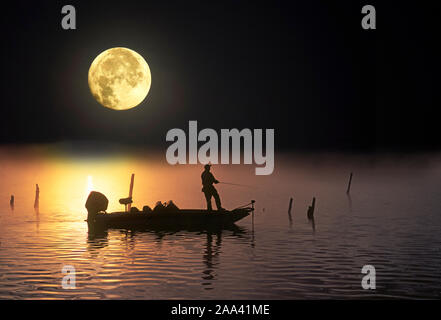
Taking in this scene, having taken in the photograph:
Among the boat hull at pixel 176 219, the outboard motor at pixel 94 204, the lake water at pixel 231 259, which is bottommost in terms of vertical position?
the lake water at pixel 231 259

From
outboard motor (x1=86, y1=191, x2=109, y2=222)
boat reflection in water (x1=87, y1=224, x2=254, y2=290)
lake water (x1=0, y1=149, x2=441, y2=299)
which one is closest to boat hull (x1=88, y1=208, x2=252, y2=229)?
boat reflection in water (x1=87, y1=224, x2=254, y2=290)

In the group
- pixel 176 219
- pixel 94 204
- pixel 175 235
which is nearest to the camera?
pixel 175 235

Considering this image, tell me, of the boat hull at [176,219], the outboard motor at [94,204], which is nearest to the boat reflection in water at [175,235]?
the boat hull at [176,219]

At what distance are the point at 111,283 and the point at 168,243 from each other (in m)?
9.79

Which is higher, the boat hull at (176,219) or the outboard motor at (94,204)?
the outboard motor at (94,204)

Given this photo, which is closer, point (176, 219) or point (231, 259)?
point (231, 259)

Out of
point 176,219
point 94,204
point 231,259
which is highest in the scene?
point 94,204

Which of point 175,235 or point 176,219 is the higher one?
point 176,219

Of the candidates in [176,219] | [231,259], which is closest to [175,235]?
[176,219]

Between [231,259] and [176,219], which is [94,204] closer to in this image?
[176,219]

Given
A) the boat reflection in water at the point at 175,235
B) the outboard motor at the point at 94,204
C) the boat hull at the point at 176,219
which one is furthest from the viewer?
the outboard motor at the point at 94,204

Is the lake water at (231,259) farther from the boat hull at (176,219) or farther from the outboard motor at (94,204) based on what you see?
the outboard motor at (94,204)

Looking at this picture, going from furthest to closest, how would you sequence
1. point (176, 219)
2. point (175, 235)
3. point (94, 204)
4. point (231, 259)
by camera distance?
point (94, 204) < point (176, 219) < point (175, 235) < point (231, 259)
